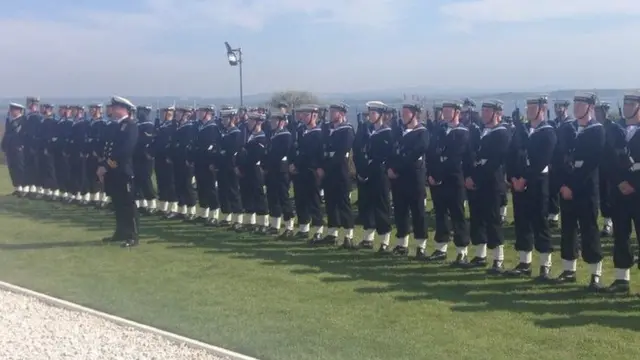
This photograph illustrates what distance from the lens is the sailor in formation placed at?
8406mm

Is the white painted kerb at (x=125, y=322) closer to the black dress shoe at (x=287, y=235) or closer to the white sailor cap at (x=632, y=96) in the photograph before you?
the black dress shoe at (x=287, y=235)

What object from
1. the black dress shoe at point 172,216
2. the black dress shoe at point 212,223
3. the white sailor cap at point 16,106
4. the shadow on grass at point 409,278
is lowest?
the shadow on grass at point 409,278

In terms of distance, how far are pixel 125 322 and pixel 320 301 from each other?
1989 mm

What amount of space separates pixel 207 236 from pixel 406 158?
3804 millimetres

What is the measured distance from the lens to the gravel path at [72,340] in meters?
6.21

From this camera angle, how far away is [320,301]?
8031 mm

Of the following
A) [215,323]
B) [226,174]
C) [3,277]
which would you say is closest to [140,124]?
[226,174]

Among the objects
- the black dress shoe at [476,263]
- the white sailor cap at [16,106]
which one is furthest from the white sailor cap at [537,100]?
the white sailor cap at [16,106]

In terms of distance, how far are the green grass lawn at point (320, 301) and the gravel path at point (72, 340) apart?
1.28 feet

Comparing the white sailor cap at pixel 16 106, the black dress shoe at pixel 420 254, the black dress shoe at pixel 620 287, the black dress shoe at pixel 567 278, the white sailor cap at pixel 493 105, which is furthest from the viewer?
the white sailor cap at pixel 16 106

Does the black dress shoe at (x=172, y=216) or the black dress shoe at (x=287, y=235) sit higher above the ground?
the black dress shoe at (x=172, y=216)

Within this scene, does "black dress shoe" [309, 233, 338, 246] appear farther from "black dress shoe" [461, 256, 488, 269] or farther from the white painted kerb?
the white painted kerb

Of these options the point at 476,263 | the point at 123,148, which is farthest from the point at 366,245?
the point at 123,148

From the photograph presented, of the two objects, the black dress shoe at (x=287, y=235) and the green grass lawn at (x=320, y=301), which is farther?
the black dress shoe at (x=287, y=235)
